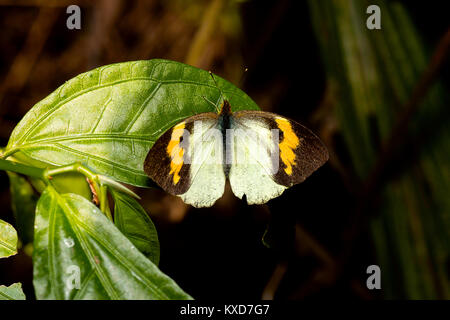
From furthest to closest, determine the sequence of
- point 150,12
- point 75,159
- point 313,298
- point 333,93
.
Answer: point 150,12 → point 313,298 → point 333,93 → point 75,159

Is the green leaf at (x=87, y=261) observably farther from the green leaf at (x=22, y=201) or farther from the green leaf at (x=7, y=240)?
the green leaf at (x=22, y=201)

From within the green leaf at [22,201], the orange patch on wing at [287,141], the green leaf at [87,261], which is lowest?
the green leaf at [87,261]

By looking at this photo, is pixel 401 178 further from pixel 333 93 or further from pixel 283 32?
pixel 283 32

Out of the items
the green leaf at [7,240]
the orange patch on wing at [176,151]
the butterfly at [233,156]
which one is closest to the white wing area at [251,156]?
the butterfly at [233,156]

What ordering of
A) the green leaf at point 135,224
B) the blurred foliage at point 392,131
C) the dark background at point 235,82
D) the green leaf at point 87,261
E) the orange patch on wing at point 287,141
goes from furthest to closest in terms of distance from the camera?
the dark background at point 235,82, the blurred foliage at point 392,131, the orange patch on wing at point 287,141, the green leaf at point 135,224, the green leaf at point 87,261

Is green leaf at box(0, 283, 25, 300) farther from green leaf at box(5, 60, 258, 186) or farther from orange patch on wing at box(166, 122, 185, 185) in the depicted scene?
orange patch on wing at box(166, 122, 185, 185)

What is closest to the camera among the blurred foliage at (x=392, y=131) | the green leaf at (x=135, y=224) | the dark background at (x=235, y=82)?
the green leaf at (x=135, y=224)
